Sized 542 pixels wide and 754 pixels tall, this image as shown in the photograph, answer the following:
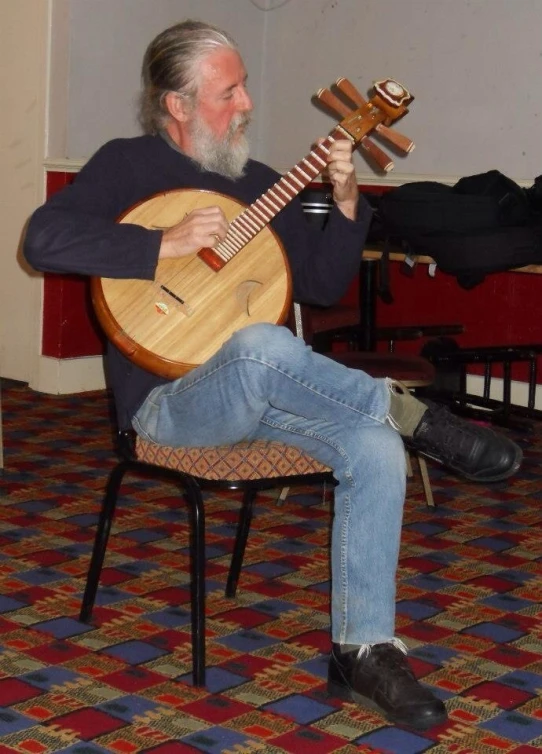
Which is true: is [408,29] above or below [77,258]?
above

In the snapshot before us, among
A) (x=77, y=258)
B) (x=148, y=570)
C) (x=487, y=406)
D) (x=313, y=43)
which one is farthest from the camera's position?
(x=313, y=43)

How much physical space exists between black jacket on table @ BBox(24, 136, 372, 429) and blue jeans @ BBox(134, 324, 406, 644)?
237mm

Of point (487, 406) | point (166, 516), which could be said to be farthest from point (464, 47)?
point (166, 516)

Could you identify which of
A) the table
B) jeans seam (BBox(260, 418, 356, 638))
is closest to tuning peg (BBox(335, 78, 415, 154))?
jeans seam (BBox(260, 418, 356, 638))

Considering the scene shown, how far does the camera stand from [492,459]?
2172mm

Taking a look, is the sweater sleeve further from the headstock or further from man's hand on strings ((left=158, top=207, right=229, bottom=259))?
the headstock

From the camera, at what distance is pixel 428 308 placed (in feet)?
16.0

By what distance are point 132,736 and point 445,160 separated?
10.9ft

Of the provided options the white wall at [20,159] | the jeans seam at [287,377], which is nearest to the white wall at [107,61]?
the white wall at [20,159]

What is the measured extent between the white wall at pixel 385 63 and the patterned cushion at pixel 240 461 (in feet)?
8.98

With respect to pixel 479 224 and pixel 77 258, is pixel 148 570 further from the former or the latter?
pixel 479 224

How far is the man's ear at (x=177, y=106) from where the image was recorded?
2312mm

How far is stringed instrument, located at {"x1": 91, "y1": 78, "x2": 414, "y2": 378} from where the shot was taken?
6.94 ft

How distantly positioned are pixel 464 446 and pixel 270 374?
17.8 inches
